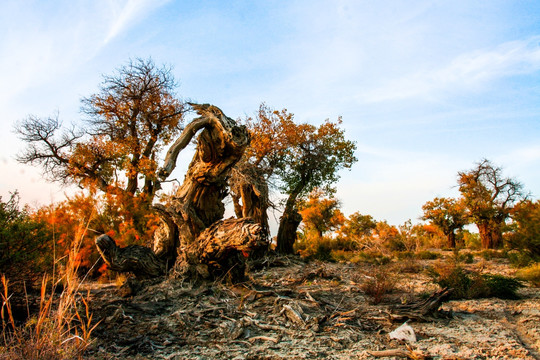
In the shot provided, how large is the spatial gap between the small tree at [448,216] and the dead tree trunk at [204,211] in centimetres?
2353

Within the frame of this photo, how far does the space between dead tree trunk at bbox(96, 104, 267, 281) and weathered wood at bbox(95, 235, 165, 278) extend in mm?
43

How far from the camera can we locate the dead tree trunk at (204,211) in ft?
21.8

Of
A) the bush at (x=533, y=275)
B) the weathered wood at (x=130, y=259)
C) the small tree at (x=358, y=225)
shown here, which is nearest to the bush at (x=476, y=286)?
the bush at (x=533, y=275)

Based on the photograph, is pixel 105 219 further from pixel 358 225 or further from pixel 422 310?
pixel 358 225

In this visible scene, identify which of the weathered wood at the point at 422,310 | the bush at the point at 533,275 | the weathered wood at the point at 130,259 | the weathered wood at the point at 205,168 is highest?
the weathered wood at the point at 205,168

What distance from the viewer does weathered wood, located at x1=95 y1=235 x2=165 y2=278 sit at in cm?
720

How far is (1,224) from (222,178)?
3.94 meters

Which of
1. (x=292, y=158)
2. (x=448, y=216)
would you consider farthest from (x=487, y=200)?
(x=292, y=158)

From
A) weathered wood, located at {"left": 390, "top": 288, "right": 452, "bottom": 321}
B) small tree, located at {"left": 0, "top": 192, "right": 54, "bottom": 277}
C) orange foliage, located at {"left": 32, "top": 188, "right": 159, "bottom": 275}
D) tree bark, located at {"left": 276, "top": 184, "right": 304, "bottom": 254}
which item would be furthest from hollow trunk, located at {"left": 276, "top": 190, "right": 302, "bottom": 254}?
small tree, located at {"left": 0, "top": 192, "right": 54, "bottom": 277}

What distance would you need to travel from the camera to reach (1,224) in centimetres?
536

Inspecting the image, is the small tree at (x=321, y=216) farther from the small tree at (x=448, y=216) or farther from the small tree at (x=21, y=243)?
the small tree at (x=21, y=243)

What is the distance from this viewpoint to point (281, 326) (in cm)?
495

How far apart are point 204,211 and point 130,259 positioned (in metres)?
1.80

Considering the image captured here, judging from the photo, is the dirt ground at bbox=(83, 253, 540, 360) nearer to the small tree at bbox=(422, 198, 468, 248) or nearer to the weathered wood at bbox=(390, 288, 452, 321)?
the weathered wood at bbox=(390, 288, 452, 321)
